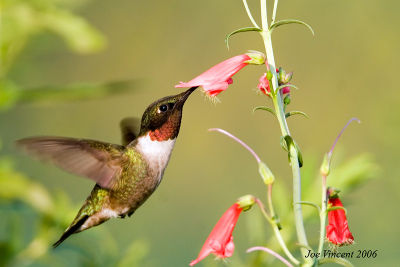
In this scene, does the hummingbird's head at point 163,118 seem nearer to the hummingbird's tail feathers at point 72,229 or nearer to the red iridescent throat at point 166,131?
the red iridescent throat at point 166,131

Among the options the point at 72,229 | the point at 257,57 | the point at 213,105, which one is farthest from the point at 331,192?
the point at 213,105

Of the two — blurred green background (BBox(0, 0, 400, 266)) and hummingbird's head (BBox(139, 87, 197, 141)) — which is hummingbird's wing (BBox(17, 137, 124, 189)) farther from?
blurred green background (BBox(0, 0, 400, 266))

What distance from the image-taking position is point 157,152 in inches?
65.4

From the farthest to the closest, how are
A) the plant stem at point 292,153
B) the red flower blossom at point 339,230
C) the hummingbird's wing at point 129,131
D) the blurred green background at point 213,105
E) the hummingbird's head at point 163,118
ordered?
the blurred green background at point 213,105 → the hummingbird's wing at point 129,131 → the hummingbird's head at point 163,118 → the red flower blossom at point 339,230 → the plant stem at point 292,153

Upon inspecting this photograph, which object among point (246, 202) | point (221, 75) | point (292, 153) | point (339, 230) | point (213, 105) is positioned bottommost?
point (213, 105)

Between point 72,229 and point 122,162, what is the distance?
231 mm

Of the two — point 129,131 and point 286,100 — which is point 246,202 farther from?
point 129,131

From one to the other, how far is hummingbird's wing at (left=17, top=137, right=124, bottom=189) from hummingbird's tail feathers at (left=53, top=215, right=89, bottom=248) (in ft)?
0.41

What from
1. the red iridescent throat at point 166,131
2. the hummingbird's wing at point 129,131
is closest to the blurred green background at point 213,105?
the hummingbird's wing at point 129,131

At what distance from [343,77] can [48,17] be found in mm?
3109

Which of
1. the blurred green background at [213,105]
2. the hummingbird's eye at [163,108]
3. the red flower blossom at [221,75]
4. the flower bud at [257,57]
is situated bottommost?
the blurred green background at [213,105]

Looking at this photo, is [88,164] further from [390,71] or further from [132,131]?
[390,71]

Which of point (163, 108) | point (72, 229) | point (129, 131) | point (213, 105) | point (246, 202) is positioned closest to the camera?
point (246, 202)

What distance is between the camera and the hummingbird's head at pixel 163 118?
1603 millimetres
